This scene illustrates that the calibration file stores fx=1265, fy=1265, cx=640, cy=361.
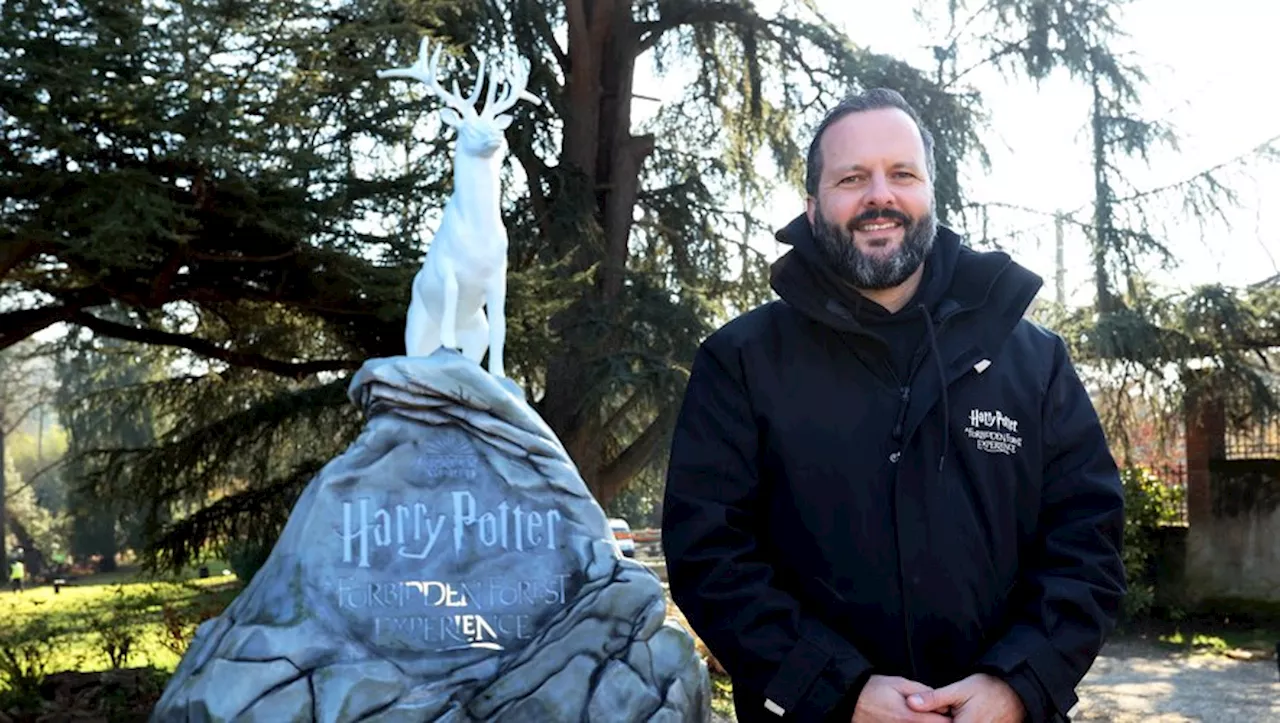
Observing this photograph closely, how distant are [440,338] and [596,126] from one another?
→ 6953mm

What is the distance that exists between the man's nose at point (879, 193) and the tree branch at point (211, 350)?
24.8ft

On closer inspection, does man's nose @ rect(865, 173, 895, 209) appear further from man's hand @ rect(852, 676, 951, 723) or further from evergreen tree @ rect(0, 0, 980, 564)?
evergreen tree @ rect(0, 0, 980, 564)

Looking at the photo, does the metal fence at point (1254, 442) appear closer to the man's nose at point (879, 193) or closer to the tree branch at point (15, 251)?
the tree branch at point (15, 251)

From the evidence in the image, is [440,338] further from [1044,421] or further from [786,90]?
[786,90]

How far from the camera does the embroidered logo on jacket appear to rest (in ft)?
6.87

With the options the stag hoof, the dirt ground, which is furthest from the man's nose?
the dirt ground

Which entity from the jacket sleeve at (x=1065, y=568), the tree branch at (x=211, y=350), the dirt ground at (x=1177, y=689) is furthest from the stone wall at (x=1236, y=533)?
the jacket sleeve at (x=1065, y=568)

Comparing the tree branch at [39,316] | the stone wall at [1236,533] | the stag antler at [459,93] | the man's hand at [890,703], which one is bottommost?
the stone wall at [1236,533]

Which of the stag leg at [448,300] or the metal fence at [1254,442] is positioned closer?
the stag leg at [448,300]

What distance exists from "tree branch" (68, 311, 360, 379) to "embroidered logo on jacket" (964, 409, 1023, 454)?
7680mm

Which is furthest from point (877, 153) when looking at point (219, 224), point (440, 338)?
point (219, 224)

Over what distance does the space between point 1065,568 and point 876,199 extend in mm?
680

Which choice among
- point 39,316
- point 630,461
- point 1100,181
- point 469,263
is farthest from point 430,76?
point 1100,181

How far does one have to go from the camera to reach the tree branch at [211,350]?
8.98 meters
